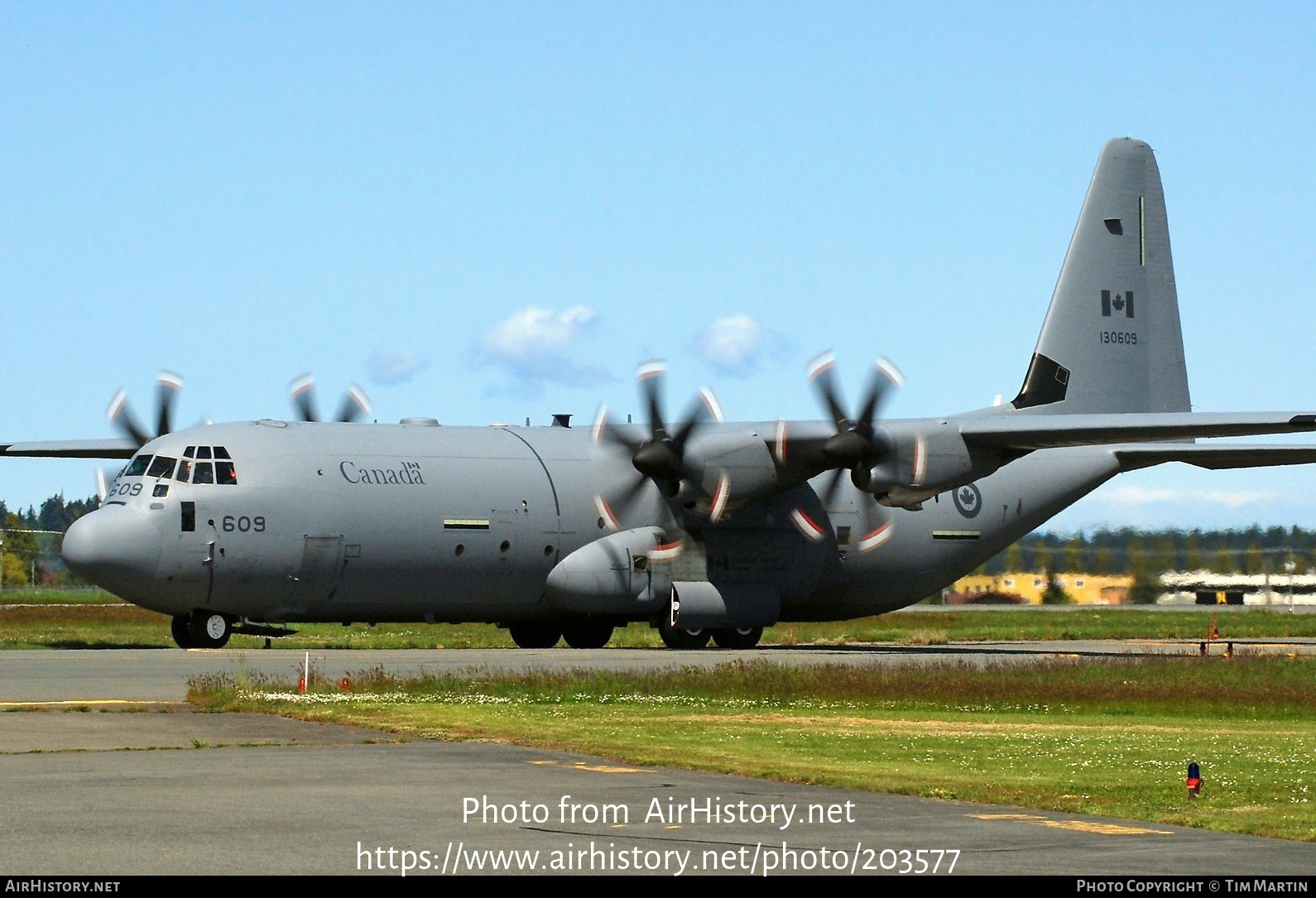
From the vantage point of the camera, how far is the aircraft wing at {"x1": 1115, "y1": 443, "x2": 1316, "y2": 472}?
125 feet

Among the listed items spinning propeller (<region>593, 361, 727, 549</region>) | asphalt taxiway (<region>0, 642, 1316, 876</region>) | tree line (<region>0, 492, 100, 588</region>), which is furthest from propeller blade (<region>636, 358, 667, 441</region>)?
tree line (<region>0, 492, 100, 588</region>)

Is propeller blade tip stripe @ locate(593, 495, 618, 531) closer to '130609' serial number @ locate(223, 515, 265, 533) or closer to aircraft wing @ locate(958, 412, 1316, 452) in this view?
'130609' serial number @ locate(223, 515, 265, 533)

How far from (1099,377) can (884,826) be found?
3438 cm

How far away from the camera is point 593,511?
3675 centimetres

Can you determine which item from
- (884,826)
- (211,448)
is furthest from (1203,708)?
(211,448)

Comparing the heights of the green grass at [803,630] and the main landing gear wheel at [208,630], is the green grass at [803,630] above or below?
below

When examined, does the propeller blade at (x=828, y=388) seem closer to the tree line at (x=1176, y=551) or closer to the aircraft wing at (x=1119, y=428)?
the aircraft wing at (x=1119, y=428)

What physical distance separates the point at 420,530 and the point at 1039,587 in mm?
28563

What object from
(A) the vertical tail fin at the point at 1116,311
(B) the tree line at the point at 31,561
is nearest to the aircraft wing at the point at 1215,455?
(A) the vertical tail fin at the point at 1116,311

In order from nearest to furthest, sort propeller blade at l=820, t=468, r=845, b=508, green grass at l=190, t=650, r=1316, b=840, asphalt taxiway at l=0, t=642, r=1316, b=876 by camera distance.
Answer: asphalt taxiway at l=0, t=642, r=1316, b=876 < green grass at l=190, t=650, r=1316, b=840 < propeller blade at l=820, t=468, r=845, b=508

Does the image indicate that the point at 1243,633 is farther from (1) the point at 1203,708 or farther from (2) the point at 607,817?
(2) the point at 607,817

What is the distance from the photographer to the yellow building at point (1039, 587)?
52562 mm

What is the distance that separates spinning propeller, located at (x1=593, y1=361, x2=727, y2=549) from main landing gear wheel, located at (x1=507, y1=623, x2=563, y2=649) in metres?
4.53

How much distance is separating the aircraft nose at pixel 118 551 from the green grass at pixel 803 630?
4.28 m
